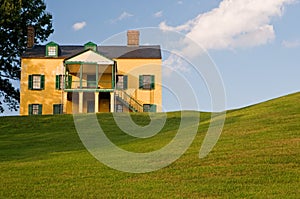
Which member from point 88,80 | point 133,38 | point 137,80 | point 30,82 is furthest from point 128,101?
point 30,82

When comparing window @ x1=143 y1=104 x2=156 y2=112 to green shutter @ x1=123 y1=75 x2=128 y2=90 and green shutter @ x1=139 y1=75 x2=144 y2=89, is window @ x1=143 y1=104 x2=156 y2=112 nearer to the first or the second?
green shutter @ x1=139 y1=75 x2=144 y2=89

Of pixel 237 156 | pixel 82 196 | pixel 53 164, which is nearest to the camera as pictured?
pixel 82 196

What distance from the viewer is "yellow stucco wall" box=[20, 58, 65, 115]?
132 feet

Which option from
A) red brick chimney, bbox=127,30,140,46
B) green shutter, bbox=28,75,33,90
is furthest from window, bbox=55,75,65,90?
red brick chimney, bbox=127,30,140,46

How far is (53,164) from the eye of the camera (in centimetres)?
1355

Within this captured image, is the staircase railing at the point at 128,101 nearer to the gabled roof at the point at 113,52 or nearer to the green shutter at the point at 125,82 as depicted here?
the green shutter at the point at 125,82

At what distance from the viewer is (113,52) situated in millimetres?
43281

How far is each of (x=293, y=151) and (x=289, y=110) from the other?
9613 mm

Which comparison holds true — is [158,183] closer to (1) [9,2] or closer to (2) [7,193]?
(2) [7,193]

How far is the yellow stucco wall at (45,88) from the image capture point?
40312 millimetres

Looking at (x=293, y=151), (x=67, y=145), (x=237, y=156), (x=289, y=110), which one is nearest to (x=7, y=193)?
(x=237, y=156)

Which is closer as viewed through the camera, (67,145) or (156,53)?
(67,145)

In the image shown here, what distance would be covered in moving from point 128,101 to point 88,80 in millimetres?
3708

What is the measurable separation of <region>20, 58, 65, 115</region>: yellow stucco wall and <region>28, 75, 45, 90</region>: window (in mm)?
244
